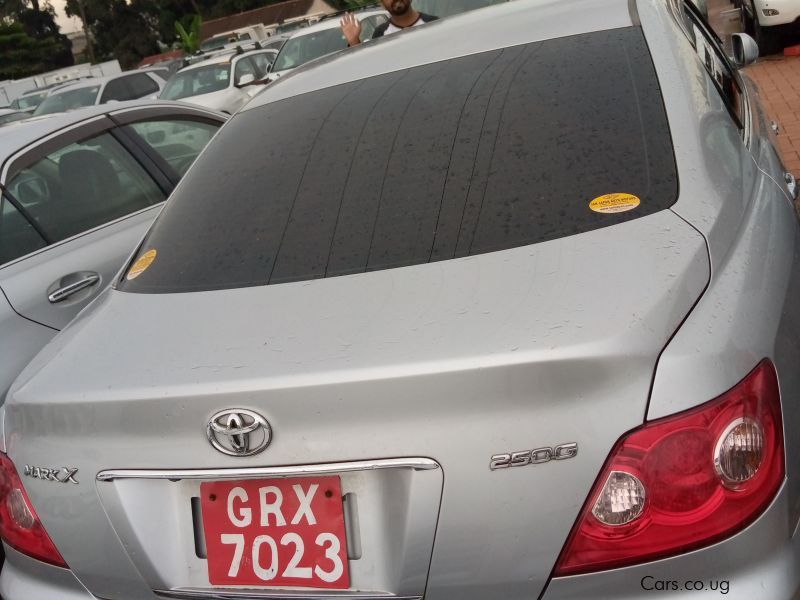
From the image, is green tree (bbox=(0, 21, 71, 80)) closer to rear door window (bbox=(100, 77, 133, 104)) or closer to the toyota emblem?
rear door window (bbox=(100, 77, 133, 104))

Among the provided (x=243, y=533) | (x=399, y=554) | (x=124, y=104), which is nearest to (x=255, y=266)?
(x=243, y=533)

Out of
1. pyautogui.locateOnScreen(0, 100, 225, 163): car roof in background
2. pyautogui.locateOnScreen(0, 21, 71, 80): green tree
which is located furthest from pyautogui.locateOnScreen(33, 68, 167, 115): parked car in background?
pyautogui.locateOnScreen(0, 21, 71, 80): green tree

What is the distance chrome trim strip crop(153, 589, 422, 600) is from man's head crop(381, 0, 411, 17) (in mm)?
4357

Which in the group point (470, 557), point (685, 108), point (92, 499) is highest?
point (685, 108)

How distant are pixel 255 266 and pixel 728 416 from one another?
3.55 feet

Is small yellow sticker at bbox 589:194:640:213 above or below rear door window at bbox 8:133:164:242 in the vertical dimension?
above

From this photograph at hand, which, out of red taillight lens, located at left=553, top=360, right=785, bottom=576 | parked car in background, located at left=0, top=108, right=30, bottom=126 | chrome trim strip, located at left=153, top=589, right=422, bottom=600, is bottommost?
parked car in background, located at left=0, top=108, right=30, bottom=126

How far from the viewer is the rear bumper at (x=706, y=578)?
1.45 m

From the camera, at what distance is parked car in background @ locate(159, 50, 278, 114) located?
12719mm

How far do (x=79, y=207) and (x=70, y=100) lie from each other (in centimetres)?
1247

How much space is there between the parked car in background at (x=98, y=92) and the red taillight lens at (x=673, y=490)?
14.3 m

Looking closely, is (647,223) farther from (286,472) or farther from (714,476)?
(286,472)

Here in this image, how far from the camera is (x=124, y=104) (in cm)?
436

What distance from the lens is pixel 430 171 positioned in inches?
83.3
